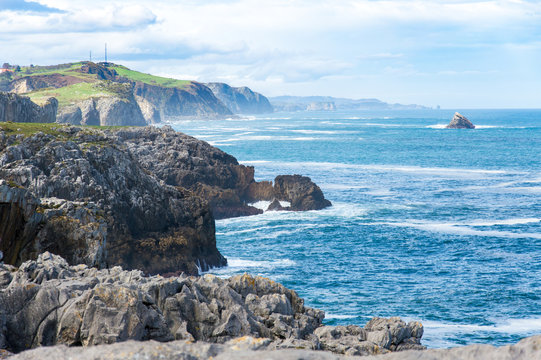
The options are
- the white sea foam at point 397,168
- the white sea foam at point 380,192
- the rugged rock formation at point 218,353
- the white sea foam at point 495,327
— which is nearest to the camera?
the rugged rock formation at point 218,353

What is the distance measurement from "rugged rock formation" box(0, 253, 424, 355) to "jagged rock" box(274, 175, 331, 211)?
4351cm

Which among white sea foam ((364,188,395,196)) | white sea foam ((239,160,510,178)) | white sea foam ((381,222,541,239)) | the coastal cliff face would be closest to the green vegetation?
the coastal cliff face

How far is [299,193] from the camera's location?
66.2m

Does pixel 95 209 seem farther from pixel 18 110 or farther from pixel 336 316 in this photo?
pixel 18 110

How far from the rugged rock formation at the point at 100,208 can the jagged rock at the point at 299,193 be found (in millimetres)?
20688

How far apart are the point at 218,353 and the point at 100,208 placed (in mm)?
30341

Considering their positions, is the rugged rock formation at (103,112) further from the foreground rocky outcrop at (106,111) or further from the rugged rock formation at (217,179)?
the rugged rock formation at (217,179)

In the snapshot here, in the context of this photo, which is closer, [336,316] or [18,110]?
[336,316]

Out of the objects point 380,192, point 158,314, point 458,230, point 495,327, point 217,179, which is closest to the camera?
point 158,314

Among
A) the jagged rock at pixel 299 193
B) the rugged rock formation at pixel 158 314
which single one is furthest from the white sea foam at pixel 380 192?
the rugged rock formation at pixel 158 314

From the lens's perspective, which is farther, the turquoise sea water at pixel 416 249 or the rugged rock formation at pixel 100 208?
the turquoise sea water at pixel 416 249

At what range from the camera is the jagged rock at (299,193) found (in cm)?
6506

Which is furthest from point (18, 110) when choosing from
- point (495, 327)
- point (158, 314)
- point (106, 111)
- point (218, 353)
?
point (106, 111)

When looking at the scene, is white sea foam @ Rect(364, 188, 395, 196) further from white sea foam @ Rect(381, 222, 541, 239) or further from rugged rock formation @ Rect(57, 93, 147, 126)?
rugged rock formation @ Rect(57, 93, 147, 126)
